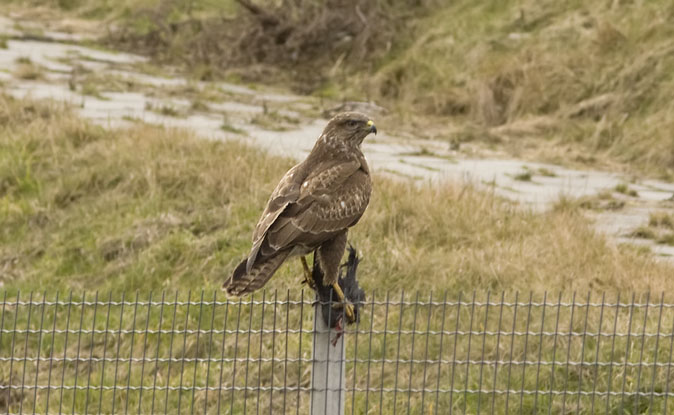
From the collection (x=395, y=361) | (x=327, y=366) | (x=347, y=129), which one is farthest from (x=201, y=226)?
(x=327, y=366)

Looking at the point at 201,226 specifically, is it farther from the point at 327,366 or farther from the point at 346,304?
the point at 327,366

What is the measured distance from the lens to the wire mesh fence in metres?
6.35

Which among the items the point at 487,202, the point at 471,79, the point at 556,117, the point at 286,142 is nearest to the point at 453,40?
the point at 471,79

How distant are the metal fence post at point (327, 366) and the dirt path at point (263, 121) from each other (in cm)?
435

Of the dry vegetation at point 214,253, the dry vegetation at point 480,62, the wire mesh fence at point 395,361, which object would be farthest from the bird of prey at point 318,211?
the dry vegetation at point 480,62

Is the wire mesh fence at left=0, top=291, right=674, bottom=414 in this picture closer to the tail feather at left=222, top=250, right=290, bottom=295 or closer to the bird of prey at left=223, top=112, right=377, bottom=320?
the bird of prey at left=223, top=112, right=377, bottom=320

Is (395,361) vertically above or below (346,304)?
below

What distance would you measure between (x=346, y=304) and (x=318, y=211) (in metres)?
0.69

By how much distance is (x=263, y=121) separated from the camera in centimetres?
1366

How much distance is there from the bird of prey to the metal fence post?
240mm

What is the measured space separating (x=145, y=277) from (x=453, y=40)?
26.4ft

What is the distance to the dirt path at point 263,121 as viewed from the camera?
10438 mm

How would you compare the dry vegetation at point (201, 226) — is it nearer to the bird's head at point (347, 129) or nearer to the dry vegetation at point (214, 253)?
the dry vegetation at point (214, 253)

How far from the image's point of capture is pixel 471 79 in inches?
579
